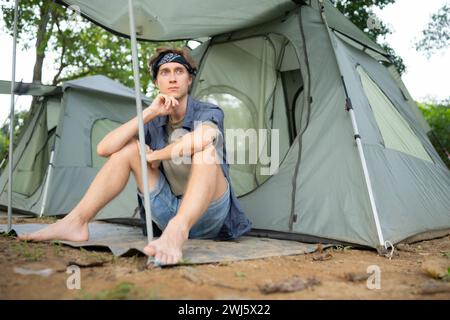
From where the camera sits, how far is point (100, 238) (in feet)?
8.66

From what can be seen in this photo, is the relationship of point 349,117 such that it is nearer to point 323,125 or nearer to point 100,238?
point 323,125

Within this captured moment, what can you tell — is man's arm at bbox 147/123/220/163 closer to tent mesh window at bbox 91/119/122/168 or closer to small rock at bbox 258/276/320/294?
small rock at bbox 258/276/320/294

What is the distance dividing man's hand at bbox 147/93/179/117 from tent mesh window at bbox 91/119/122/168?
3.06 metres

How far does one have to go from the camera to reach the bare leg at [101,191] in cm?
232

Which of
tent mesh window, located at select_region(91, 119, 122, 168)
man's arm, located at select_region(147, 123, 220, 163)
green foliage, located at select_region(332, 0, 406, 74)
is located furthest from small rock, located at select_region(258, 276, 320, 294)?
green foliage, located at select_region(332, 0, 406, 74)

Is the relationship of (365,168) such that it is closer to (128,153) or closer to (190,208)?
(190,208)

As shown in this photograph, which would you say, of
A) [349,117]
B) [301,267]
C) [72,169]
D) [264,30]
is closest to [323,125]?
[349,117]

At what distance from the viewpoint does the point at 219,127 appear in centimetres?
243

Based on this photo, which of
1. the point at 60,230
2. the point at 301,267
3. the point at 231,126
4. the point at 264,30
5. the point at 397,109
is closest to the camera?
the point at 301,267

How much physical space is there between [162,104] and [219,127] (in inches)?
13.6

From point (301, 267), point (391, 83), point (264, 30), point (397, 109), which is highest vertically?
point (264, 30)

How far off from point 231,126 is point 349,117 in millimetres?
1411

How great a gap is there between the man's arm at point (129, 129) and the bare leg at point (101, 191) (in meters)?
0.04

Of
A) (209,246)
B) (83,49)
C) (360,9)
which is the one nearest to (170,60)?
(209,246)
